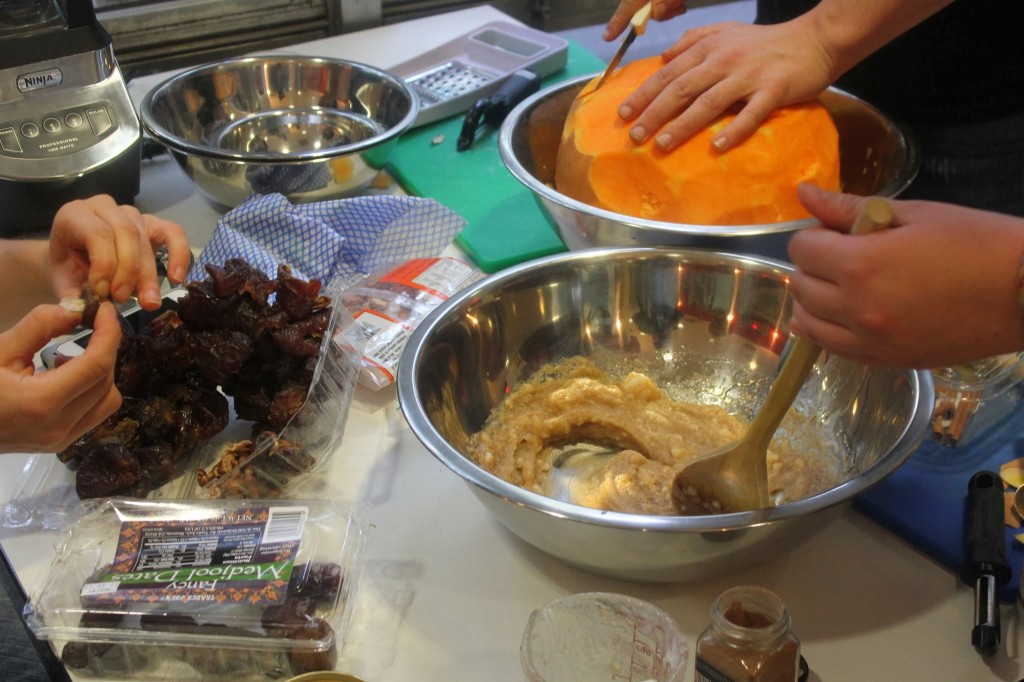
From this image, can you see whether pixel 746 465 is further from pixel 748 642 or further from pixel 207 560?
pixel 207 560

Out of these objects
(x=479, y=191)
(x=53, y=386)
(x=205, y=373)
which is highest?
(x=53, y=386)

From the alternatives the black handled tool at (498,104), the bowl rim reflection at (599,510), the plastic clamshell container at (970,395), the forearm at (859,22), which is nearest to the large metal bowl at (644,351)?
the bowl rim reflection at (599,510)

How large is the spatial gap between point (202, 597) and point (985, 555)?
2.44 ft

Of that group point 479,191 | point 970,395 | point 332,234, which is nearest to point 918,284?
point 970,395

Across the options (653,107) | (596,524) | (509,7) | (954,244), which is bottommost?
(509,7)

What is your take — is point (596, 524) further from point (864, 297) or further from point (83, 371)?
point (83, 371)

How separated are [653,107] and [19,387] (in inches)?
33.4

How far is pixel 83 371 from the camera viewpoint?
2.87ft

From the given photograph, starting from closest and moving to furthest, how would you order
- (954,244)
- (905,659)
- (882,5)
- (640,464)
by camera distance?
(954,244) < (905,659) < (640,464) < (882,5)

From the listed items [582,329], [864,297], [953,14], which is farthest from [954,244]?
[953,14]

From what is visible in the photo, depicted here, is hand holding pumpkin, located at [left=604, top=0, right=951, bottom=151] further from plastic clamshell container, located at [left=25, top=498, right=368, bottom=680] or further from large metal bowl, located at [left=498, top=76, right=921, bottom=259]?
plastic clamshell container, located at [left=25, top=498, right=368, bottom=680]

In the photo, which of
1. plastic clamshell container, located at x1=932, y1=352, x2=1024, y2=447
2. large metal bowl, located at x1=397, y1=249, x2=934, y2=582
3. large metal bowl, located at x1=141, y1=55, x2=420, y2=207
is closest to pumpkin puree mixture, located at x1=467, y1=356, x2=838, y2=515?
large metal bowl, located at x1=397, y1=249, x2=934, y2=582

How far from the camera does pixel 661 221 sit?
47.5 inches

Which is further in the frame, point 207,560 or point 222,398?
point 222,398
